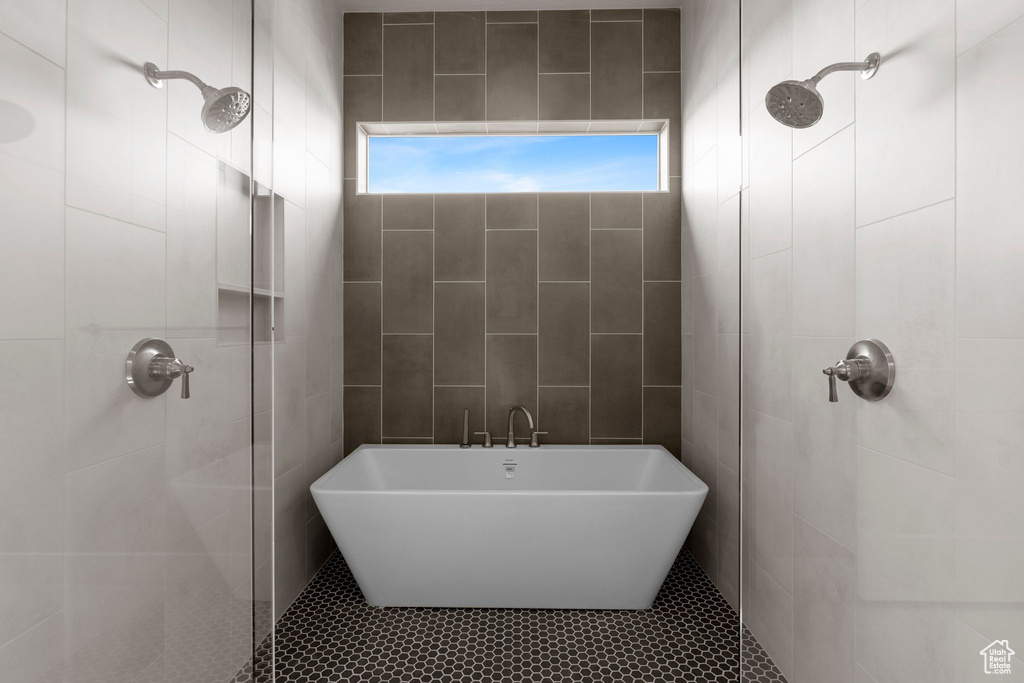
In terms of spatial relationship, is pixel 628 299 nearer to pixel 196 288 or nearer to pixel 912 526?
pixel 912 526

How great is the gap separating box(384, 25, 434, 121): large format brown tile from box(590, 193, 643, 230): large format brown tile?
3.53 feet

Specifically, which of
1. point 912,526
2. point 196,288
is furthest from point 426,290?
point 912,526

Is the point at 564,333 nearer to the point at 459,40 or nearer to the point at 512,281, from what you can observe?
the point at 512,281

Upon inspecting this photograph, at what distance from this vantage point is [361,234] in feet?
9.25

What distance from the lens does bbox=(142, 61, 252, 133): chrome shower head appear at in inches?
28.6

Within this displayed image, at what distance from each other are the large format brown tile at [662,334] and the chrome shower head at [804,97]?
6.16 feet

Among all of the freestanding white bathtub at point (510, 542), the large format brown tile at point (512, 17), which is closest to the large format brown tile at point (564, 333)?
the freestanding white bathtub at point (510, 542)

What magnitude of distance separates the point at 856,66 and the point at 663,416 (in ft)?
7.27

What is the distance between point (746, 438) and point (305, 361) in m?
1.96

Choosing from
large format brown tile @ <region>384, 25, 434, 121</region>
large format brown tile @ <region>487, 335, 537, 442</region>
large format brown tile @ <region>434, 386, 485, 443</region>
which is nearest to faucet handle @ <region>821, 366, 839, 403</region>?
large format brown tile @ <region>487, 335, 537, 442</region>

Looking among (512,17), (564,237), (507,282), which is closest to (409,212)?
(507,282)

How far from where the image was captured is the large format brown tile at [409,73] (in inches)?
109

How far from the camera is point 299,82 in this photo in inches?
88.2

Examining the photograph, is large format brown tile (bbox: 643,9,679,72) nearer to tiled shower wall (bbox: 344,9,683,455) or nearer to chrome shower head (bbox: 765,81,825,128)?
tiled shower wall (bbox: 344,9,683,455)
